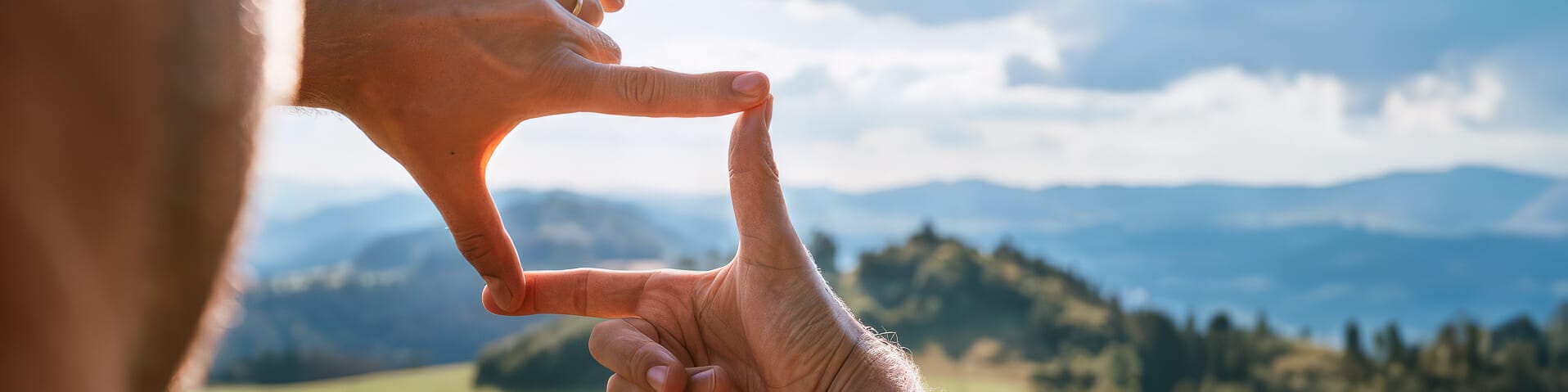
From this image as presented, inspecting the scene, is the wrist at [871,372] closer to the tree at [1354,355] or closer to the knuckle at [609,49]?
the knuckle at [609,49]

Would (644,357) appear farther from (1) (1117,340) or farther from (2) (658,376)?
(1) (1117,340)

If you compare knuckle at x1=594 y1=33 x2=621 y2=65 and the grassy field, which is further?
the grassy field

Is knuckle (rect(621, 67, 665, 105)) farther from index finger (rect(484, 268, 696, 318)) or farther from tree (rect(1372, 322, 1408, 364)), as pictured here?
tree (rect(1372, 322, 1408, 364))

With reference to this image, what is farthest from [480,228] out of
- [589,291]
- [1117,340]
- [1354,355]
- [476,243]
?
[1354,355]

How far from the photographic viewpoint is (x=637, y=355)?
1.26m

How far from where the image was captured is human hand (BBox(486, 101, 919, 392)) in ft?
4.22

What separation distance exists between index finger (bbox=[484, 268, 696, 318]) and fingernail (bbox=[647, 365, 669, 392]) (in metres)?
0.22

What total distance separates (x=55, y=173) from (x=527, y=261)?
4.58 m

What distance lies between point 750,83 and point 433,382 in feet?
14.0

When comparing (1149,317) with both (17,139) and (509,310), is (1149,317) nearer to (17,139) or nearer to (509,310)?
(509,310)

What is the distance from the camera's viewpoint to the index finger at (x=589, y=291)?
1457 millimetres

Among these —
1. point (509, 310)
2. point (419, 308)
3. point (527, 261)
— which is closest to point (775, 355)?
point (509, 310)

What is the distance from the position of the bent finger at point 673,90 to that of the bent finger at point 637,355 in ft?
1.00

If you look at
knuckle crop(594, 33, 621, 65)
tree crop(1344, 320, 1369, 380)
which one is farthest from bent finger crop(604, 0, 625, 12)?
tree crop(1344, 320, 1369, 380)
